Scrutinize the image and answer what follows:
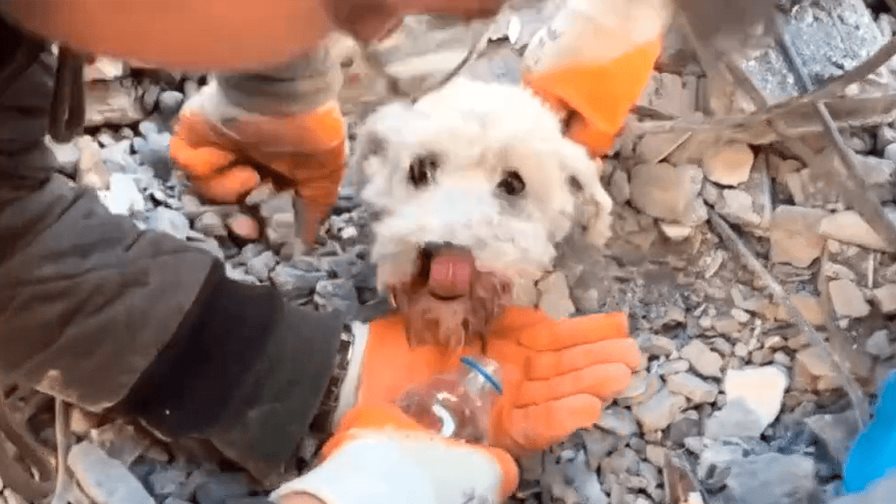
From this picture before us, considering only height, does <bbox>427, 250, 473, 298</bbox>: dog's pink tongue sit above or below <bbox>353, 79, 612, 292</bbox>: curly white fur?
below

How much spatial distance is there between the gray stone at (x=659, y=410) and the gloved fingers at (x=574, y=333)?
0.06m

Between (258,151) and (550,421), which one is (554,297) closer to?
(550,421)

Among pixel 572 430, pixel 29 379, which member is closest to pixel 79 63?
pixel 29 379

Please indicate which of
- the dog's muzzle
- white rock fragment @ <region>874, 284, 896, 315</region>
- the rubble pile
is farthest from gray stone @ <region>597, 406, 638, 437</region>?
white rock fragment @ <region>874, 284, 896, 315</region>

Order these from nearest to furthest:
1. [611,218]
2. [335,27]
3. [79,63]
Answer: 1. [335,27]
2. [79,63]
3. [611,218]

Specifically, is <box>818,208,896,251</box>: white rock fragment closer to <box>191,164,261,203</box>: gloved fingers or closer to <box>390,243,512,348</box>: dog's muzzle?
<box>390,243,512,348</box>: dog's muzzle

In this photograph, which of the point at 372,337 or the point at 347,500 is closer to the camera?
the point at 347,500

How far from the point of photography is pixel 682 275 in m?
1.00

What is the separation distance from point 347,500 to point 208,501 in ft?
0.49

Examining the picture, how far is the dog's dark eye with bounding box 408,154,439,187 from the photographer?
0.83 metres

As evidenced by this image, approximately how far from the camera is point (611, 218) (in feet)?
3.25

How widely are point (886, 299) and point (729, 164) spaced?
175 millimetres

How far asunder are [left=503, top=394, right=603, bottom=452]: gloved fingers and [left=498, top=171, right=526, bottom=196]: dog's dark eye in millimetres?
153

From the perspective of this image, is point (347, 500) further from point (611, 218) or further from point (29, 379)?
point (611, 218)
